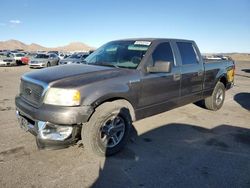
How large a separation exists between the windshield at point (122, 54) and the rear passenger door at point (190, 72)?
1116 millimetres

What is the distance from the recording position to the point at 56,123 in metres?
3.46

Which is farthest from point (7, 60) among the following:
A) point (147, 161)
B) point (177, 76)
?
point (147, 161)

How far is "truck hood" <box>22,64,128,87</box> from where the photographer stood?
3605 millimetres

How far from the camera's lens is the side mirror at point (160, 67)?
14.1 feet

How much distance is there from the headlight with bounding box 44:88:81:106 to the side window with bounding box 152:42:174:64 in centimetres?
181

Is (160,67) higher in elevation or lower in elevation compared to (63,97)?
higher

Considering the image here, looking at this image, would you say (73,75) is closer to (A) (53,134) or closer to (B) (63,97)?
(B) (63,97)

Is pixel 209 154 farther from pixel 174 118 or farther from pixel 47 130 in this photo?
pixel 47 130

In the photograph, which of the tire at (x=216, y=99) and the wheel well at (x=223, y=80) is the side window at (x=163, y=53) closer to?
the tire at (x=216, y=99)

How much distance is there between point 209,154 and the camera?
13.7 ft

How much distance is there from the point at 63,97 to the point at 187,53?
3354 mm

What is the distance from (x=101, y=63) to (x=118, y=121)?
132 cm

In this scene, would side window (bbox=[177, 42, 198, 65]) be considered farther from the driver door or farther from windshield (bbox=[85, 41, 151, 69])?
windshield (bbox=[85, 41, 151, 69])

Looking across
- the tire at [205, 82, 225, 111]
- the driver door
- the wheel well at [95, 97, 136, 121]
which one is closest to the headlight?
the wheel well at [95, 97, 136, 121]
